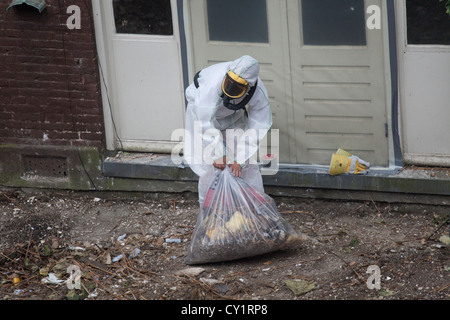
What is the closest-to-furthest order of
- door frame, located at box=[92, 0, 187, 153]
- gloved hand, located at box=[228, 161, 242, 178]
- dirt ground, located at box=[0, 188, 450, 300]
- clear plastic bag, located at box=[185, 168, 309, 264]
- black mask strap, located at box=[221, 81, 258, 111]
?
1. dirt ground, located at box=[0, 188, 450, 300]
2. clear plastic bag, located at box=[185, 168, 309, 264]
3. black mask strap, located at box=[221, 81, 258, 111]
4. gloved hand, located at box=[228, 161, 242, 178]
5. door frame, located at box=[92, 0, 187, 153]

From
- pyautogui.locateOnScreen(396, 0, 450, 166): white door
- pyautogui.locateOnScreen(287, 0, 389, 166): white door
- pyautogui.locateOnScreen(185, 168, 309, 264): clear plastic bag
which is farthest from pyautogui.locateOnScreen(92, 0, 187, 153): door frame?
pyautogui.locateOnScreen(396, 0, 450, 166): white door

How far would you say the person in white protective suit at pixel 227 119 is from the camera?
20.1ft

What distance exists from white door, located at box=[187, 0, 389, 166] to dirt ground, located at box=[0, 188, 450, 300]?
2.05 ft

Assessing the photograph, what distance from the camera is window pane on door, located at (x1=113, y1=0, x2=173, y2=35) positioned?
284 inches

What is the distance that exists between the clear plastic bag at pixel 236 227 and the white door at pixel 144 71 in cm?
144

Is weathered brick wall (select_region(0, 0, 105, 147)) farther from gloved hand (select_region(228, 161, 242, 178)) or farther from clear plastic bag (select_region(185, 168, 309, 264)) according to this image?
clear plastic bag (select_region(185, 168, 309, 264))

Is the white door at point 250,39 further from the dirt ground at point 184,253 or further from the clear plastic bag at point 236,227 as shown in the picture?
the clear plastic bag at point 236,227

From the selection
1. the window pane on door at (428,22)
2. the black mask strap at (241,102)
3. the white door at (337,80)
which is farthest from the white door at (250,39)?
the window pane on door at (428,22)

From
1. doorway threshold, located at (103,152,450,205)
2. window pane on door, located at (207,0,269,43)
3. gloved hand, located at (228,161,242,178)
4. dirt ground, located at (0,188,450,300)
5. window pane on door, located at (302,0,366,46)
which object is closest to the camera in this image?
dirt ground, located at (0,188,450,300)

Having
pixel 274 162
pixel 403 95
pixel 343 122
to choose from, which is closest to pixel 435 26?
pixel 403 95

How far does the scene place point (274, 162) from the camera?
284 inches

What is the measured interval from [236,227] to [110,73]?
2.33m

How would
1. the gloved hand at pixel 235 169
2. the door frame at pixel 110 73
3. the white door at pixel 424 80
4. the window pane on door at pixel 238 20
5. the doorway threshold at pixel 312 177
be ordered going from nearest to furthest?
the gloved hand at pixel 235 169
the white door at pixel 424 80
the doorway threshold at pixel 312 177
the window pane on door at pixel 238 20
the door frame at pixel 110 73

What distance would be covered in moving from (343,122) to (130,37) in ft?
7.19
